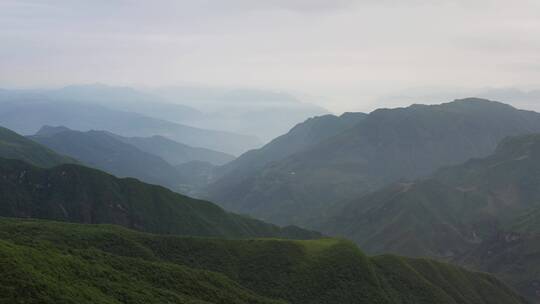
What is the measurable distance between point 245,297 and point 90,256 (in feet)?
98.2

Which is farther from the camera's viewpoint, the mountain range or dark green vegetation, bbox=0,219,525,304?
the mountain range

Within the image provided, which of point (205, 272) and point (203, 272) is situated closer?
point (203, 272)

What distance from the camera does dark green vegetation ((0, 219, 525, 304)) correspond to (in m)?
76.1

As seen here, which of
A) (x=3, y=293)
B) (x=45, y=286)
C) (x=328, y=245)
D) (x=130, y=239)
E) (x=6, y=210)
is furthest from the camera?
(x=6, y=210)

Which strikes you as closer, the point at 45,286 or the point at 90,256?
the point at 45,286

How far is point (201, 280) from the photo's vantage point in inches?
4139

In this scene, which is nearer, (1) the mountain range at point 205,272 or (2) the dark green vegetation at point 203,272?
(2) the dark green vegetation at point 203,272

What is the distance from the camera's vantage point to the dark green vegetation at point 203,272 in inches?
2995

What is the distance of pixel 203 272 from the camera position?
359ft

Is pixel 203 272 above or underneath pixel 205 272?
above

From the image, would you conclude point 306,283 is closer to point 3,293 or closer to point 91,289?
point 91,289

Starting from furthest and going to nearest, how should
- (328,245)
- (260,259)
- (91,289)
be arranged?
1. (328,245)
2. (260,259)
3. (91,289)

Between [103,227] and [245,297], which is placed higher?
[103,227]

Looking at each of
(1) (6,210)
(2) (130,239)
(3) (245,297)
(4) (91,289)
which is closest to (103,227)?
(2) (130,239)
